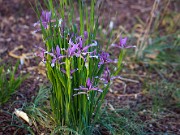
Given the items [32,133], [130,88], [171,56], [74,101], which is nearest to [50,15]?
[74,101]

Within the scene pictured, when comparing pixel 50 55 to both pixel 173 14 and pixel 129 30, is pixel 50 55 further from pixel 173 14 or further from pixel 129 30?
pixel 173 14

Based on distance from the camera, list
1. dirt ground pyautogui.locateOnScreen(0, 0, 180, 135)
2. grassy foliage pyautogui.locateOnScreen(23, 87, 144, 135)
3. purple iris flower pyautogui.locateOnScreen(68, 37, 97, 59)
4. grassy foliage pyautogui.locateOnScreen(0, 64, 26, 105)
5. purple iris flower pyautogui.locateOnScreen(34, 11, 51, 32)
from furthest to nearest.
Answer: dirt ground pyautogui.locateOnScreen(0, 0, 180, 135) → grassy foliage pyautogui.locateOnScreen(0, 64, 26, 105) → grassy foliage pyautogui.locateOnScreen(23, 87, 144, 135) → purple iris flower pyautogui.locateOnScreen(34, 11, 51, 32) → purple iris flower pyautogui.locateOnScreen(68, 37, 97, 59)

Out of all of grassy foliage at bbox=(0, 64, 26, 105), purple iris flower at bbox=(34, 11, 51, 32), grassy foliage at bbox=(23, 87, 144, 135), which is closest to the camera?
purple iris flower at bbox=(34, 11, 51, 32)

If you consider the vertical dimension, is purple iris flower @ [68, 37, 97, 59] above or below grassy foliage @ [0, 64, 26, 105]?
above

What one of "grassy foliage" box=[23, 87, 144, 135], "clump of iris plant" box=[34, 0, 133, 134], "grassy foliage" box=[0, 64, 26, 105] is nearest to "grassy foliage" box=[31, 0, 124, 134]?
"clump of iris plant" box=[34, 0, 133, 134]

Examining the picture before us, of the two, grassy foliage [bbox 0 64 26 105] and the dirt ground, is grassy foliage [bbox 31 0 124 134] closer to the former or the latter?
the dirt ground

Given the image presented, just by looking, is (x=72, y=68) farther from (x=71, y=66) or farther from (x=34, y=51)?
(x=34, y=51)
